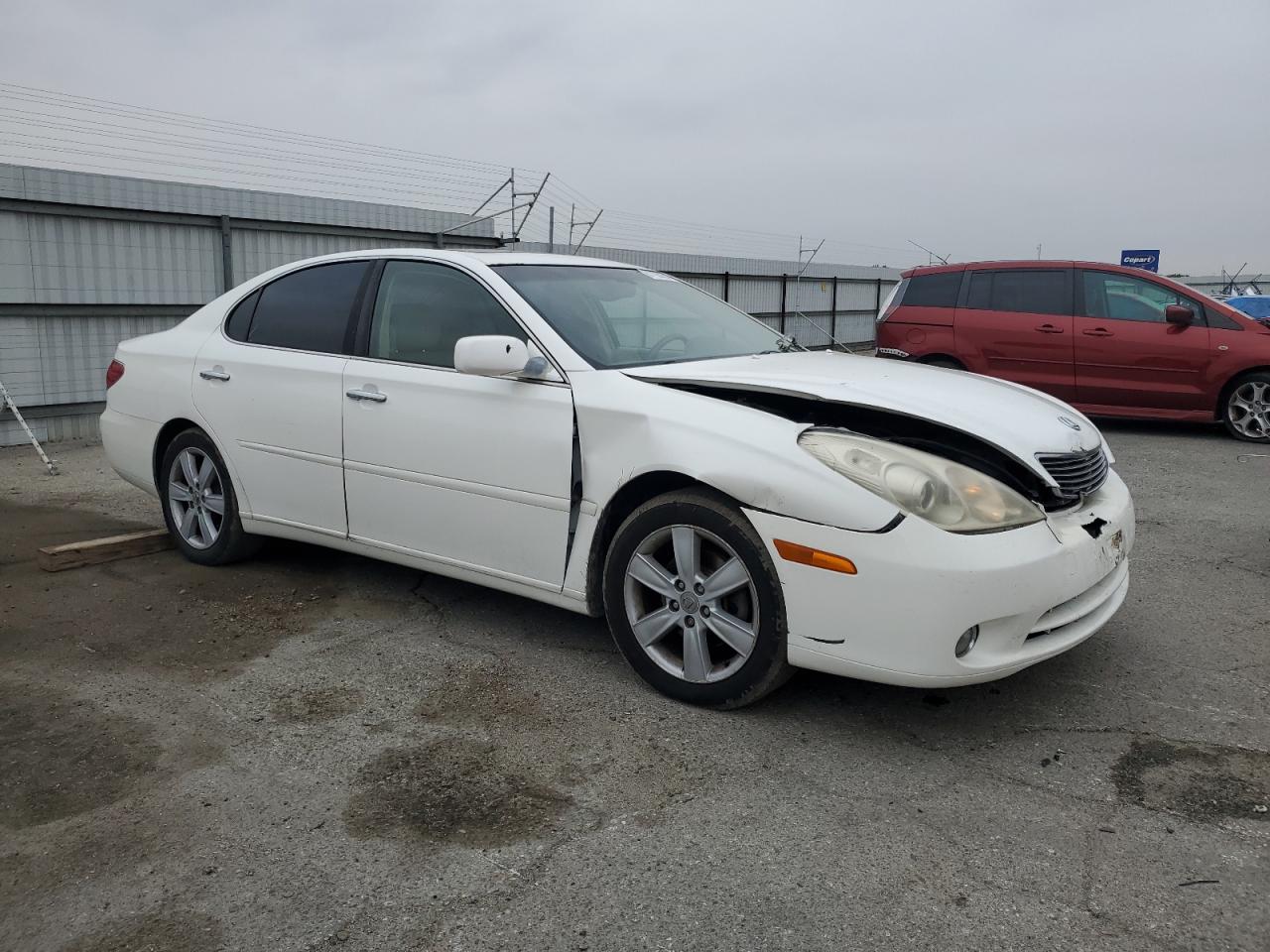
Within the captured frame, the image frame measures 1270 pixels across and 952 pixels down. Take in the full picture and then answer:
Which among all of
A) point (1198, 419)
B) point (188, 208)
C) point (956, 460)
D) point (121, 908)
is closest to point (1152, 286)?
point (1198, 419)

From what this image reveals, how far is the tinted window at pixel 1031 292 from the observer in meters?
10.3

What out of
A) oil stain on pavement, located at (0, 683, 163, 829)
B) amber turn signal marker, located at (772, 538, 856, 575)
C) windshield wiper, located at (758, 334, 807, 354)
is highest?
windshield wiper, located at (758, 334, 807, 354)

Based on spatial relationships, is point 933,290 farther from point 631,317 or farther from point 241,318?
point 241,318

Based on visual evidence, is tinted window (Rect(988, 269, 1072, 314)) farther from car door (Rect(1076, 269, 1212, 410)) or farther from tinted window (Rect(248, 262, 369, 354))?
tinted window (Rect(248, 262, 369, 354))

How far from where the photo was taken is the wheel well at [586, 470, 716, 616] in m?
3.50

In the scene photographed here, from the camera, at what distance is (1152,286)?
10.0m

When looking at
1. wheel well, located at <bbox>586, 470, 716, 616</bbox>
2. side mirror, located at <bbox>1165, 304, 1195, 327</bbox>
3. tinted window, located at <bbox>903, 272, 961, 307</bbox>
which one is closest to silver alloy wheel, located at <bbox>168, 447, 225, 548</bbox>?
wheel well, located at <bbox>586, 470, 716, 616</bbox>

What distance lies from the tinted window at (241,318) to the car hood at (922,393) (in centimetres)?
225

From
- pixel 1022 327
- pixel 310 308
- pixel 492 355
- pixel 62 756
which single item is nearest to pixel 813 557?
pixel 492 355

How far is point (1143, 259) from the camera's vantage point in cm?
2561

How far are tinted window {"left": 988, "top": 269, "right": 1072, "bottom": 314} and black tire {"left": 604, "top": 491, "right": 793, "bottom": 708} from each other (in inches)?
317

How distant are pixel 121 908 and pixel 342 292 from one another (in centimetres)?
290

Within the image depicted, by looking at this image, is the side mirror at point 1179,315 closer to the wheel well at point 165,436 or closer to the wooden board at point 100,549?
the wheel well at point 165,436

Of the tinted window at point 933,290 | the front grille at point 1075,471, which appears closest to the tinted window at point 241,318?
the front grille at point 1075,471
